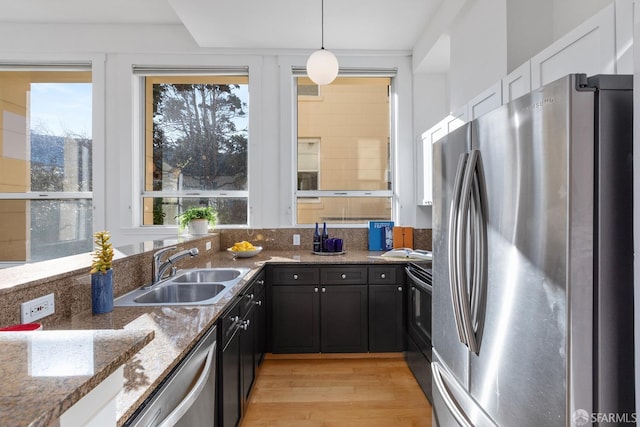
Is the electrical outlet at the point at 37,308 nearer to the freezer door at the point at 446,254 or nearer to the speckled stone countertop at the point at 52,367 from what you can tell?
the speckled stone countertop at the point at 52,367

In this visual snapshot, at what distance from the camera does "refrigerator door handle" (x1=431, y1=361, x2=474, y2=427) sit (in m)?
1.22

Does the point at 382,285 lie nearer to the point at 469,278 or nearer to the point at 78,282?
the point at 469,278

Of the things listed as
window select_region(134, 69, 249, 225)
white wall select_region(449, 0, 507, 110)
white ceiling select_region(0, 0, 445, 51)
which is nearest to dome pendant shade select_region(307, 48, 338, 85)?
white ceiling select_region(0, 0, 445, 51)

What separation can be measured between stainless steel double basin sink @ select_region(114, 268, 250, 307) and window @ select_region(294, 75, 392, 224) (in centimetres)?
139

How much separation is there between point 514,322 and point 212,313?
1.10 m

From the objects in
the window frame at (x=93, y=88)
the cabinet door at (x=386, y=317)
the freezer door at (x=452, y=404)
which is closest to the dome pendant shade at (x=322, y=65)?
the cabinet door at (x=386, y=317)

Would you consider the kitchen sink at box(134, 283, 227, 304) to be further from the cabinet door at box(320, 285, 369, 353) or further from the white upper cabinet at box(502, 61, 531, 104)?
the white upper cabinet at box(502, 61, 531, 104)

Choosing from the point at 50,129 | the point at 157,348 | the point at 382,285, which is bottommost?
the point at 382,285

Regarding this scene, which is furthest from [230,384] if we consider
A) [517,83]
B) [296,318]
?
[517,83]

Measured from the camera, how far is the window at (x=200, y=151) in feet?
11.6

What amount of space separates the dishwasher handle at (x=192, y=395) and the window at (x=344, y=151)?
233 cm

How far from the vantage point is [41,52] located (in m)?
3.31

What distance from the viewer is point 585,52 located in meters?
Result: 1.20

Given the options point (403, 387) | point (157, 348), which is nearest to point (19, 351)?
point (157, 348)
